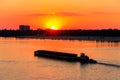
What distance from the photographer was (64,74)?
139 ft

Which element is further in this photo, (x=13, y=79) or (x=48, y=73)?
(x=48, y=73)

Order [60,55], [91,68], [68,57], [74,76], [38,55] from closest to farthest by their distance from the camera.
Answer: [74,76] < [91,68] < [68,57] < [60,55] < [38,55]

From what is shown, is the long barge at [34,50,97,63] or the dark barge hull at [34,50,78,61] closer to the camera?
the long barge at [34,50,97,63]

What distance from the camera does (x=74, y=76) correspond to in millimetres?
41406

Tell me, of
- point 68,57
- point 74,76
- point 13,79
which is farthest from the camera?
point 68,57

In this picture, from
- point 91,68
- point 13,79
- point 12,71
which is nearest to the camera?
point 13,79

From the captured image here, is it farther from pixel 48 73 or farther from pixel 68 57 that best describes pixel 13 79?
pixel 68 57

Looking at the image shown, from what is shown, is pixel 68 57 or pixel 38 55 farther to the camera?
pixel 38 55

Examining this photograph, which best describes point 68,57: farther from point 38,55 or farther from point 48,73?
point 48,73

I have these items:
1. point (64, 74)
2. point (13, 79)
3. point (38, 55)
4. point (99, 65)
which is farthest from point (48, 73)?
point (38, 55)

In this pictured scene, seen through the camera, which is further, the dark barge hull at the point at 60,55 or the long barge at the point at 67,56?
the dark barge hull at the point at 60,55

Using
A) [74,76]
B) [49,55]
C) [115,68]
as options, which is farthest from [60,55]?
[74,76]

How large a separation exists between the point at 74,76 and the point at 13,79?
20.9 feet

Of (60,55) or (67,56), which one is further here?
(60,55)
